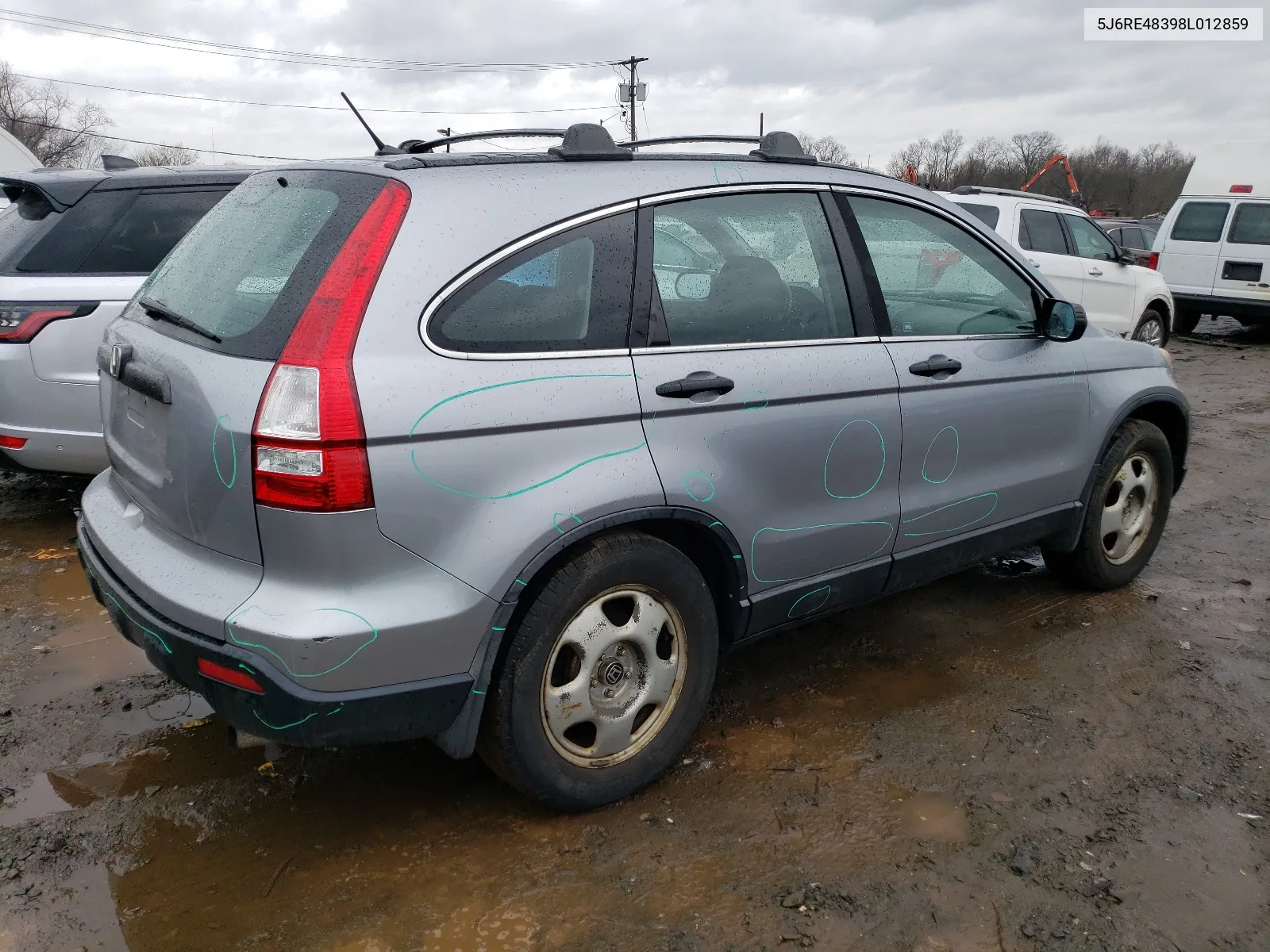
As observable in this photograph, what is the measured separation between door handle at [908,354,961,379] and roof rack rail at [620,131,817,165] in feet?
2.53

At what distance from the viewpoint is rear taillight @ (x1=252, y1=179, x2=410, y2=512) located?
212 cm

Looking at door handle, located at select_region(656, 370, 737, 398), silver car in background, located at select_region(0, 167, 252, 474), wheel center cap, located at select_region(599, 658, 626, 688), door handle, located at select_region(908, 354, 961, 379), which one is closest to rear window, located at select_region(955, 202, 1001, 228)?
door handle, located at select_region(908, 354, 961, 379)

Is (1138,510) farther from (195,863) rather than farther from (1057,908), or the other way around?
(195,863)

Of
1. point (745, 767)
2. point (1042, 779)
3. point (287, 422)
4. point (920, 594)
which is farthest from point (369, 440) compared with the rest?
point (920, 594)

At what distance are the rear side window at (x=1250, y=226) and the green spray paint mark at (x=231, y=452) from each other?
14.7 m

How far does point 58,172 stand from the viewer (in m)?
5.21

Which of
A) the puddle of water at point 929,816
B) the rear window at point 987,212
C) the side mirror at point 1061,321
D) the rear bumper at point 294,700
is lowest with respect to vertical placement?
the puddle of water at point 929,816

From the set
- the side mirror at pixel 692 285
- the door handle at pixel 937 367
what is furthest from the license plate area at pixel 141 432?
the door handle at pixel 937 367

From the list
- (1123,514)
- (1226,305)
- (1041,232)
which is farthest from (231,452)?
(1226,305)

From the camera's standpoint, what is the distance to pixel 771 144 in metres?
3.23

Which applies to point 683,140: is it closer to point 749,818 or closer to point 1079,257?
point 749,818

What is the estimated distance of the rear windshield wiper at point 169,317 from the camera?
8.11 ft

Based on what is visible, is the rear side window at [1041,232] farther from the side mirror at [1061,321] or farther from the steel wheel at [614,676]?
the steel wheel at [614,676]

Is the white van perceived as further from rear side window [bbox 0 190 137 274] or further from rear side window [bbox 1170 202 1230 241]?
rear side window [bbox 0 190 137 274]
